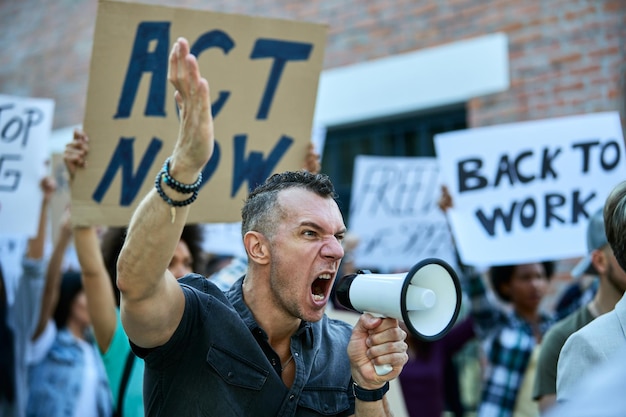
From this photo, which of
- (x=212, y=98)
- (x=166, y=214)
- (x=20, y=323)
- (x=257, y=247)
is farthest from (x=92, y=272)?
(x=166, y=214)

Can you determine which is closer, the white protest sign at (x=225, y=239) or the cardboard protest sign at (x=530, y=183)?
the cardboard protest sign at (x=530, y=183)

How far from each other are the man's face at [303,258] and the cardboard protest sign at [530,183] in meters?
1.86

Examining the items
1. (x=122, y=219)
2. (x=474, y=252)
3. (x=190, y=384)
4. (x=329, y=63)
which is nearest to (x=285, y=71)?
(x=122, y=219)

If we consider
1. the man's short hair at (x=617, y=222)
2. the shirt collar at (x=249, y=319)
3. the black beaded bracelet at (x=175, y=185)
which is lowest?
the shirt collar at (x=249, y=319)

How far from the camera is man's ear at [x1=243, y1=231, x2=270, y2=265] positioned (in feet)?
7.76

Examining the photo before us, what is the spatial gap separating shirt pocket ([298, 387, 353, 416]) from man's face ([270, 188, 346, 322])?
7.9 inches

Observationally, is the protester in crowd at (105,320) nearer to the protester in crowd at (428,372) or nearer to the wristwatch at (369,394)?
the wristwatch at (369,394)

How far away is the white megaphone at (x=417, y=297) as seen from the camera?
204 cm

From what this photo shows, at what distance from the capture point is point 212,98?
3.58 meters

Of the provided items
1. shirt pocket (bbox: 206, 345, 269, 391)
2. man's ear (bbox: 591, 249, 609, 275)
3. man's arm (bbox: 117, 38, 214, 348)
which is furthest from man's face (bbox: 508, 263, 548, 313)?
man's arm (bbox: 117, 38, 214, 348)

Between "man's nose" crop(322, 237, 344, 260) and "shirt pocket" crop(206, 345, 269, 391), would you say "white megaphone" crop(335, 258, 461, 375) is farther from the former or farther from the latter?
"shirt pocket" crop(206, 345, 269, 391)

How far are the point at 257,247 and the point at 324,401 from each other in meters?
0.47

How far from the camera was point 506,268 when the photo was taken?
4.63 metres

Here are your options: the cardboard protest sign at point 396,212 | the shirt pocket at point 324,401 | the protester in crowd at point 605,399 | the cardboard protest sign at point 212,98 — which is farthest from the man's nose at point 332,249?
the cardboard protest sign at point 396,212
